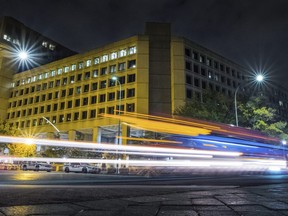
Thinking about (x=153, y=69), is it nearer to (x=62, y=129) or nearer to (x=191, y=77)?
(x=191, y=77)

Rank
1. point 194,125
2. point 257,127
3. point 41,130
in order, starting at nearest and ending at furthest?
point 194,125, point 257,127, point 41,130

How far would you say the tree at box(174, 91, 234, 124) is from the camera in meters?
33.5

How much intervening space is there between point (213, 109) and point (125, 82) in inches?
1132

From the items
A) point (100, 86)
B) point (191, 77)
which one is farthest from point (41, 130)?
point (191, 77)

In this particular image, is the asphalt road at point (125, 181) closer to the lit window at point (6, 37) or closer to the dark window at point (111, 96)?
the dark window at point (111, 96)

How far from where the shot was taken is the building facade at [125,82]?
58.3 m

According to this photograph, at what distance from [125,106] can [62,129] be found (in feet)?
58.3

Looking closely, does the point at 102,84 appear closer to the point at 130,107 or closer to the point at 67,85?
the point at 130,107

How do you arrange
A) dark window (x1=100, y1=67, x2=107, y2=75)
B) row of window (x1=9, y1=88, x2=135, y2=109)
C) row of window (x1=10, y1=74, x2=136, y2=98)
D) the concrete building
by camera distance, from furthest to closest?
1. the concrete building
2. dark window (x1=100, y1=67, x2=107, y2=75)
3. row of window (x1=10, y1=74, x2=136, y2=98)
4. row of window (x1=9, y1=88, x2=135, y2=109)

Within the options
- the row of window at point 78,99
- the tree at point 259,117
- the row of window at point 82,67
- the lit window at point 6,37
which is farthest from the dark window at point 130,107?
the lit window at point 6,37

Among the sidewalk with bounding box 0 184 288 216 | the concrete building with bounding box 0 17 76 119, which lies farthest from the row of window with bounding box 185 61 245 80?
the sidewalk with bounding box 0 184 288 216

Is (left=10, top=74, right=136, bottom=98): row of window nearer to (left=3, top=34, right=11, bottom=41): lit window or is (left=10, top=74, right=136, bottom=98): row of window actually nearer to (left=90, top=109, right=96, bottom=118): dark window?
(left=90, top=109, right=96, bottom=118): dark window

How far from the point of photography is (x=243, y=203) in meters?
4.91

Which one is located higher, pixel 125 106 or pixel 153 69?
pixel 153 69
